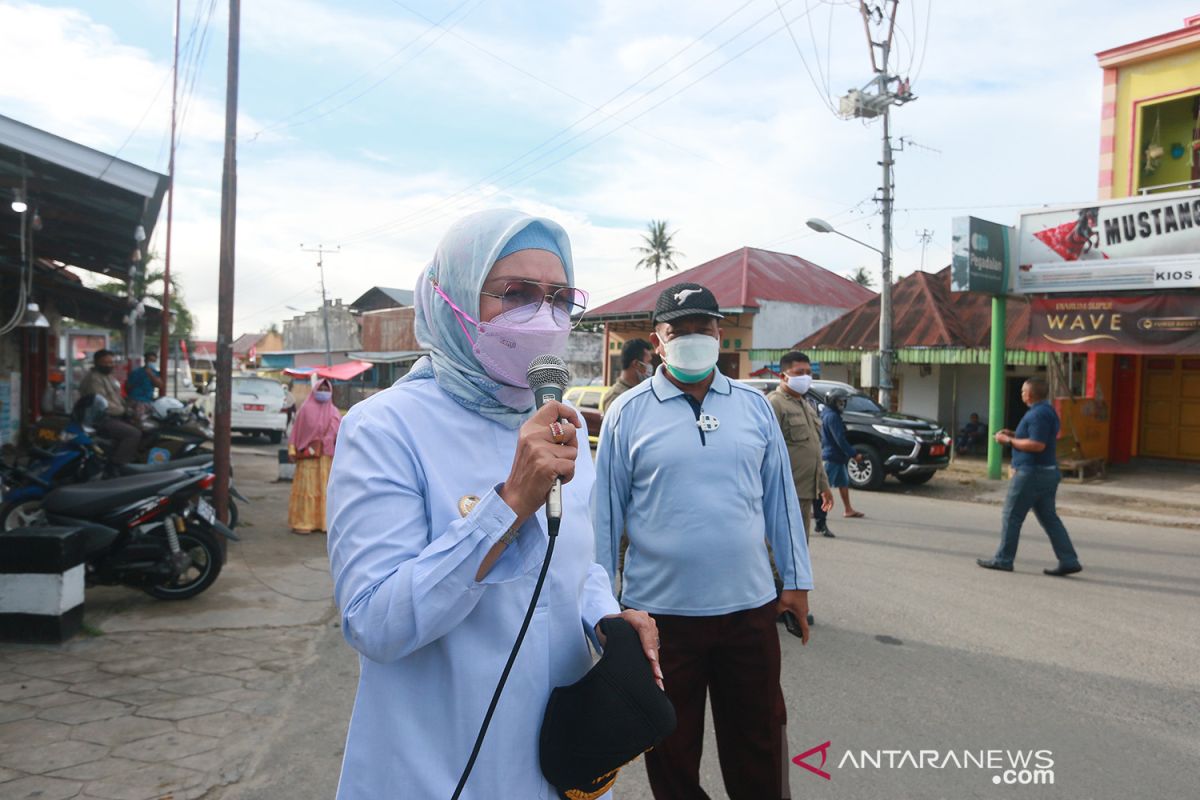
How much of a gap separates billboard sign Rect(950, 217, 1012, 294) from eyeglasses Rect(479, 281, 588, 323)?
1324 cm

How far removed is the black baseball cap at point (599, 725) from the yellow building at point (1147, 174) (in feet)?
51.5

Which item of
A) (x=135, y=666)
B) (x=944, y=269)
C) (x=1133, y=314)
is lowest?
(x=135, y=666)

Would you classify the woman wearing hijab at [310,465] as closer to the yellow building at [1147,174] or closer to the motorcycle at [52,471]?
the motorcycle at [52,471]

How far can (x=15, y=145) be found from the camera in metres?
5.78

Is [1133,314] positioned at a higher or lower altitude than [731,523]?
higher

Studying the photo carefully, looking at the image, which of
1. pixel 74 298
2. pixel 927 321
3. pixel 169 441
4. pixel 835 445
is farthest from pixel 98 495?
pixel 927 321

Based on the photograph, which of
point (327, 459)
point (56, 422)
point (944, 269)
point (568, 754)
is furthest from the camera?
point (944, 269)

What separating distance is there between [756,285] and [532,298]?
25.6 metres

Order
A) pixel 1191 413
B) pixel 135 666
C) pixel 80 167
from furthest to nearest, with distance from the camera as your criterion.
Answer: pixel 1191 413, pixel 80 167, pixel 135 666

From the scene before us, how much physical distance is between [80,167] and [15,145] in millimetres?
471

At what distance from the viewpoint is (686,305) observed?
3.39 m

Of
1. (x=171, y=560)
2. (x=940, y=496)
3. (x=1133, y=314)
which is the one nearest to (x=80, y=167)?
(x=171, y=560)

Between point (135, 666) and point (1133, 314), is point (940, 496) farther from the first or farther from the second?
point (135, 666)

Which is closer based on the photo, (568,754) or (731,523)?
(568,754)
